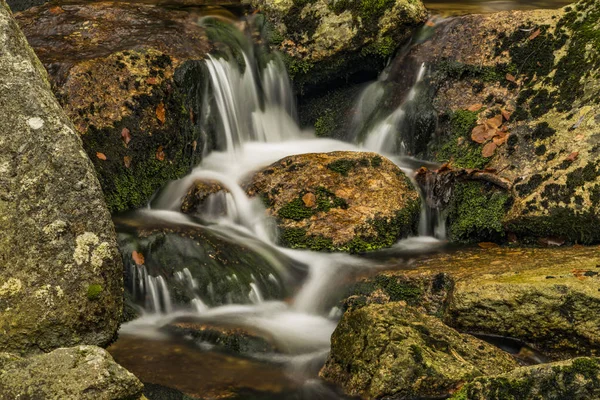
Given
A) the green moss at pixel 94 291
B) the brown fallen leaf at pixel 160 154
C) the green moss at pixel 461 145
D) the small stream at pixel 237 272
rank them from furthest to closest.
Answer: the green moss at pixel 461 145 < the brown fallen leaf at pixel 160 154 < the small stream at pixel 237 272 < the green moss at pixel 94 291

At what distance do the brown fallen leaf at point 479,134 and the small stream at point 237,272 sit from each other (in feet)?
2.33

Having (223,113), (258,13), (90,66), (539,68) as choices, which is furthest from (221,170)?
(539,68)

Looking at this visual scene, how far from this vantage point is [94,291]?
4227 mm

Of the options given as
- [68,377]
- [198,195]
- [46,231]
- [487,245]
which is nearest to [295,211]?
[198,195]

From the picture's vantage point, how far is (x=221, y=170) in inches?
332

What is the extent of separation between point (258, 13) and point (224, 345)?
229 inches

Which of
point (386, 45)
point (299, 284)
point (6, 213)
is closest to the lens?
point (6, 213)

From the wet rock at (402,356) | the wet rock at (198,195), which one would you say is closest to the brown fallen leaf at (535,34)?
the wet rock at (198,195)

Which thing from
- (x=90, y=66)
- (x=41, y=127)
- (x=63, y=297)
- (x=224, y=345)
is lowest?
(x=224, y=345)

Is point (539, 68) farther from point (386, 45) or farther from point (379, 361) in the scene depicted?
point (379, 361)

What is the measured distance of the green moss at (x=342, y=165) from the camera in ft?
25.5

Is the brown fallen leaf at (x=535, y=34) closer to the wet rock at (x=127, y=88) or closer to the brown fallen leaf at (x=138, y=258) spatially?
the wet rock at (x=127, y=88)

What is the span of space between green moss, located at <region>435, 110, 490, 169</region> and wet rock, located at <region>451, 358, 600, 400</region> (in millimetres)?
4774

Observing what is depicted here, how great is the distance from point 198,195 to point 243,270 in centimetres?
138
